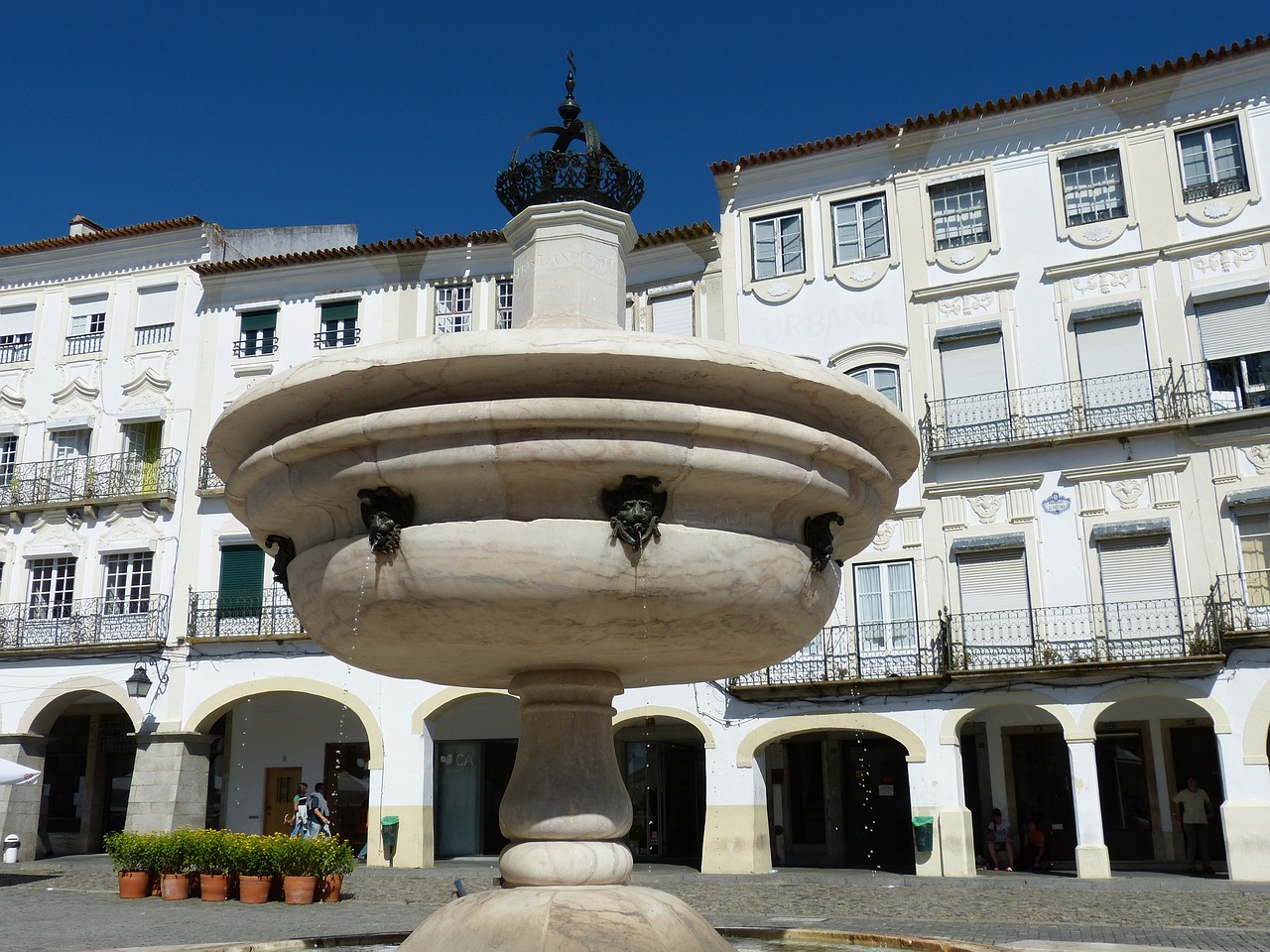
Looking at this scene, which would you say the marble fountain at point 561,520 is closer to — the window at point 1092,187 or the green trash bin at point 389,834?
the window at point 1092,187

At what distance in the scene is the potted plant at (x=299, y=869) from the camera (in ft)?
46.8

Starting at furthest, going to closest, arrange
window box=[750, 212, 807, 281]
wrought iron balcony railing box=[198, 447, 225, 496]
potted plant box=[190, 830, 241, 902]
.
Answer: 1. wrought iron balcony railing box=[198, 447, 225, 496]
2. window box=[750, 212, 807, 281]
3. potted plant box=[190, 830, 241, 902]

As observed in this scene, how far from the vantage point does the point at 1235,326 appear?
1922 cm

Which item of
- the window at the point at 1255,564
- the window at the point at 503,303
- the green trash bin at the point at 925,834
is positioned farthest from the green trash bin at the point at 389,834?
the window at the point at 1255,564

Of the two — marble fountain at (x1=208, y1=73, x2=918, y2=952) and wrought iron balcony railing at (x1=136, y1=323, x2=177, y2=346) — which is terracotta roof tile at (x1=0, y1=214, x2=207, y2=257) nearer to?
wrought iron balcony railing at (x1=136, y1=323, x2=177, y2=346)

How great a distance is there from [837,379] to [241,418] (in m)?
2.51

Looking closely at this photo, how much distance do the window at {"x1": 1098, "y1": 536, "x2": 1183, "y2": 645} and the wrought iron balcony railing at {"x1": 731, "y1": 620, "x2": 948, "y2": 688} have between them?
8.35ft

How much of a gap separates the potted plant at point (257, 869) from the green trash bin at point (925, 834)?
31.2ft

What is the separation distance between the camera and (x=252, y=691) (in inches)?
904

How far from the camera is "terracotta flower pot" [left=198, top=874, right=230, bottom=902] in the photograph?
47.7ft

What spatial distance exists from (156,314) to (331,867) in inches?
619

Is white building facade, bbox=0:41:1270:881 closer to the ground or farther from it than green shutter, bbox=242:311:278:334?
closer to the ground

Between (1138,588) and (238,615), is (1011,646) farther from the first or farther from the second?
(238,615)

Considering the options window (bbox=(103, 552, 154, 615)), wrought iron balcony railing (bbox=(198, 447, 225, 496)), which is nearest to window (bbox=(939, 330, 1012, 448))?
wrought iron balcony railing (bbox=(198, 447, 225, 496))
